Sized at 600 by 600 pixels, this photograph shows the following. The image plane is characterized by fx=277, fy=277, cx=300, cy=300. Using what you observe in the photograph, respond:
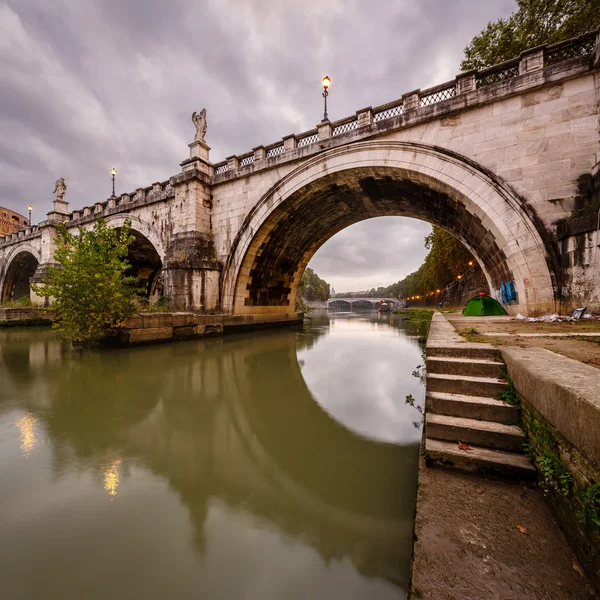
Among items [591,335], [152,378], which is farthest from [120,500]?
[591,335]

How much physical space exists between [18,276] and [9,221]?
1373 inches

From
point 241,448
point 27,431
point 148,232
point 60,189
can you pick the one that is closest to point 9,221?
point 60,189

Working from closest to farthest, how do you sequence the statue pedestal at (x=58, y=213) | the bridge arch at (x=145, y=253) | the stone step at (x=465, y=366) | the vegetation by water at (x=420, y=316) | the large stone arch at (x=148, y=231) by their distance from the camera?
the stone step at (x=465, y=366) → the large stone arch at (x=148, y=231) → the bridge arch at (x=145, y=253) → the vegetation by water at (x=420, y=316) → the statue pedestal at (x=58, y=213)

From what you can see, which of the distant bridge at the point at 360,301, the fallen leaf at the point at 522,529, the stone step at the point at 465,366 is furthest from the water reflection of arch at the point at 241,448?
the distant bridge at the point at 360,301

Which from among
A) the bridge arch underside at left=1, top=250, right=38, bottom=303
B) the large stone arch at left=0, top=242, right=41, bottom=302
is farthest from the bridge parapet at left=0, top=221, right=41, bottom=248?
the bridge arch underside at left=1, top=250, right=38, bottom=303

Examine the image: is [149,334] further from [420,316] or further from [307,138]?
[420,316]

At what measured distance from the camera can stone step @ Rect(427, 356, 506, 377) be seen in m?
2.30

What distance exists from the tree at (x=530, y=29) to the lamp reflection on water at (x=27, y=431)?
19158 mm

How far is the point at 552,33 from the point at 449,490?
18.9m

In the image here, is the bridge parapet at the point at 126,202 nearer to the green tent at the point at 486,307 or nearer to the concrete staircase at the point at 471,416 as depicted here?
the green tent at the point at 486,307

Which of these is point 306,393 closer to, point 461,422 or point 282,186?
point 461,422

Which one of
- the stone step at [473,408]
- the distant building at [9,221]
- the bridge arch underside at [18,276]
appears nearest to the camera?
the stone step at [473,408]

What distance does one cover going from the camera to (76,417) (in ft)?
11.3

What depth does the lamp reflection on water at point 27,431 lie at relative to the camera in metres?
2.71
